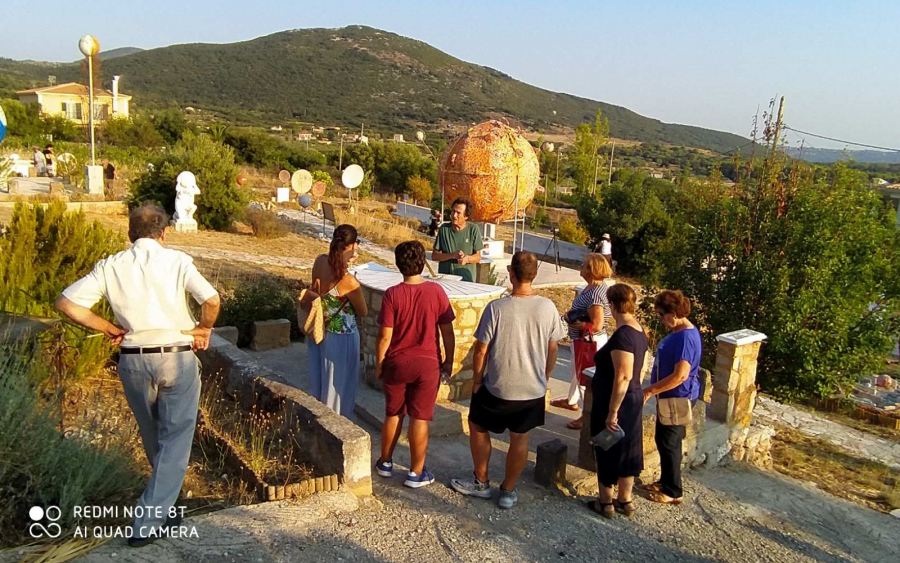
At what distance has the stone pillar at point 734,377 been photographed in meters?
5.40

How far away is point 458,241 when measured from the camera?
19.4 ft

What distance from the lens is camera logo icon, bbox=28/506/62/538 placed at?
277 cm

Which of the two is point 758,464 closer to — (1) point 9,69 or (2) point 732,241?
(2) point 732,241

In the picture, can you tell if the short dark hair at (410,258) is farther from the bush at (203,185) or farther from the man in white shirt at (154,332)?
the bush at (203,185)

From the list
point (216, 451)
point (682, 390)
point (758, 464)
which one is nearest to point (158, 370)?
point (216, 451)

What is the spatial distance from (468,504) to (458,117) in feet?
261

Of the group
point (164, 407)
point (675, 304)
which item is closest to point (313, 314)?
point (164, 407)

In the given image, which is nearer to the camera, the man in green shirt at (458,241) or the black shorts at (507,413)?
the black shorts at (507,413)

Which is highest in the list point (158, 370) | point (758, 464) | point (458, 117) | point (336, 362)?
point (458, 117)

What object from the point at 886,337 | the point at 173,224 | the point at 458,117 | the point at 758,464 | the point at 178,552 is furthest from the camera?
the point at 458,117

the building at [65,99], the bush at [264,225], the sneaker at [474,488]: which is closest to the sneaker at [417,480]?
the sneaker at [474,488]

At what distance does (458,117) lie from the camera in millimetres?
80500

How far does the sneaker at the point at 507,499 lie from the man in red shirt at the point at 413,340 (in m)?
0.54

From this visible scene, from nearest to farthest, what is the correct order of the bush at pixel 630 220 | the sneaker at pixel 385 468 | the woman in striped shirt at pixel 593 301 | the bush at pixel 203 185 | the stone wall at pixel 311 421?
the stone wall at pixel 311 421, the sneaker at pixel 385 468, the woman in striped shirt at pixel 593 301, the bush at pixel 203 185, the bush at pixel 630 220
